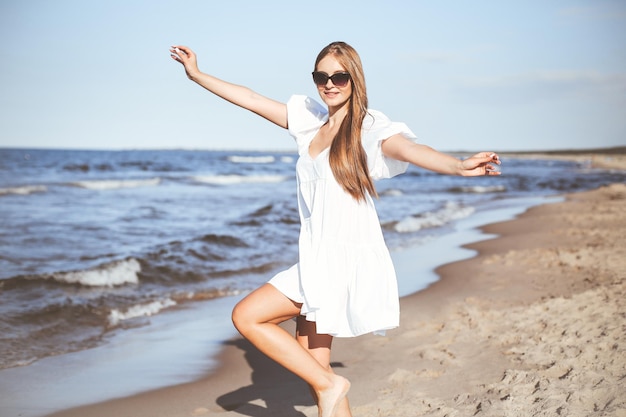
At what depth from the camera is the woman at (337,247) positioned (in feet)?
9.43

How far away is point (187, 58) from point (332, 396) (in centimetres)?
201

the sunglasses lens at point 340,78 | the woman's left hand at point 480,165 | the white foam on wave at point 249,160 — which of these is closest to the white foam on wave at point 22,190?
the sunglasses lens at point 340,78

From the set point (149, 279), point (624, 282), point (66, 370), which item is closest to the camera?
point (66, 370)

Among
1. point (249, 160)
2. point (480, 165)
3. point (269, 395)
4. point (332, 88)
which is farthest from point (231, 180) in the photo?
point (249, 160)

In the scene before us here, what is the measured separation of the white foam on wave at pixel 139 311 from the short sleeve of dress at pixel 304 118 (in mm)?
4291

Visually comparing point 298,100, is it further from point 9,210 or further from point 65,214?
point 9,210

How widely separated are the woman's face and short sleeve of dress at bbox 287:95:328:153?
0.68 ft

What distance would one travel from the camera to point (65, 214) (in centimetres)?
1709

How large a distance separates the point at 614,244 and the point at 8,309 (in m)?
8.20

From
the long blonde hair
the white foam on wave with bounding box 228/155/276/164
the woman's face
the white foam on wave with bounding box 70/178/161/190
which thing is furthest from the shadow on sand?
the white foam on wave with bounding box 228/155/276/164

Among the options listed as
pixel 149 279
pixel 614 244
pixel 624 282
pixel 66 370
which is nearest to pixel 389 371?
pixel 66 370

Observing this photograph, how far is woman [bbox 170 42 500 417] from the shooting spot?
9.43ft

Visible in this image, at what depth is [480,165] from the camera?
2.55m

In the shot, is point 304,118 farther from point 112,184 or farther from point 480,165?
point 112,184
